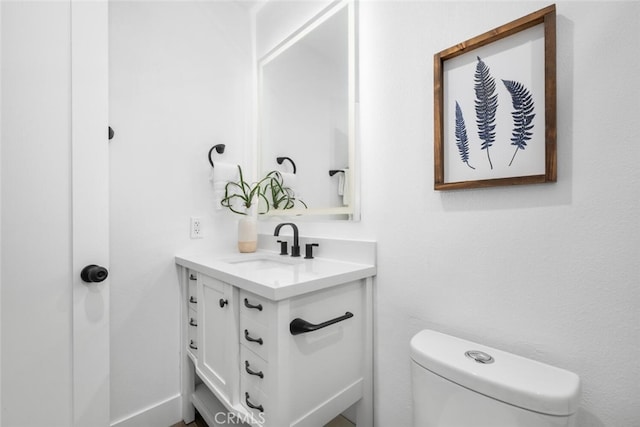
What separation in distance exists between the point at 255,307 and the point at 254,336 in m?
0.11

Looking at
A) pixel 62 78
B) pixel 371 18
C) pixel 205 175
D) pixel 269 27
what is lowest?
pixel 205 175

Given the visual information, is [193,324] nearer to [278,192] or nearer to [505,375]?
[278,192]

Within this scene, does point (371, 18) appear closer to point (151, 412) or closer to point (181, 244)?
point (181, 244)

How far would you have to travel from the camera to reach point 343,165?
1.35 meters

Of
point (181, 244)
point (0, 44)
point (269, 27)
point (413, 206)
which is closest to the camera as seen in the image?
point (0, 44)

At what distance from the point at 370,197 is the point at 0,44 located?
1.25 meters

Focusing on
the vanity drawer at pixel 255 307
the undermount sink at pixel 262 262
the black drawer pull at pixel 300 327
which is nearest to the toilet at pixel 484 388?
the black drawer pull at pixel 300 327

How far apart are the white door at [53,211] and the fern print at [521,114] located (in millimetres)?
1312

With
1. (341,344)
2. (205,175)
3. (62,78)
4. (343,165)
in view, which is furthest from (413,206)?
A: (62,78)

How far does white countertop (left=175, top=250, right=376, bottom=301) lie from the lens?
900 mm

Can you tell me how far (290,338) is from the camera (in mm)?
918

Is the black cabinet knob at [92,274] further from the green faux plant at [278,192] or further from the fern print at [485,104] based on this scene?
the fern print at [485,104]

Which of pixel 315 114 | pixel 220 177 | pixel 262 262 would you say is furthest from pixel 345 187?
pixel 220 177

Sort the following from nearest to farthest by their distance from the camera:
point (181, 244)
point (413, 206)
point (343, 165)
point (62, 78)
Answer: point (62, 78) < point (413, 206) < point (343, 165) < point (181, 244)
